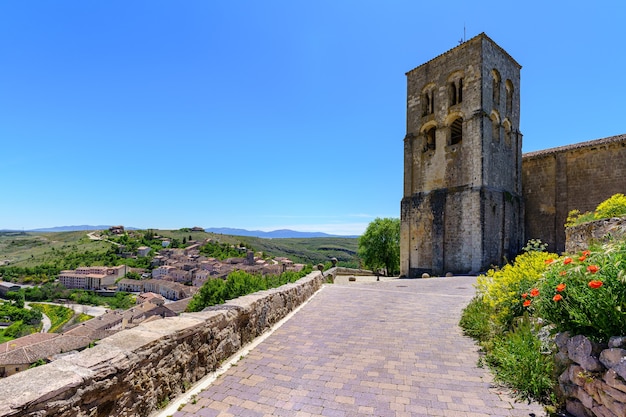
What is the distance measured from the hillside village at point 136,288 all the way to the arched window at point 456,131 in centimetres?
1747

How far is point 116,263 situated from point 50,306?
1348 inches

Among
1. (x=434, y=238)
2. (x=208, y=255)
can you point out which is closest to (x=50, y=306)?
(x=208, y=255)

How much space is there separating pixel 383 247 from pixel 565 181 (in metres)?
15.3

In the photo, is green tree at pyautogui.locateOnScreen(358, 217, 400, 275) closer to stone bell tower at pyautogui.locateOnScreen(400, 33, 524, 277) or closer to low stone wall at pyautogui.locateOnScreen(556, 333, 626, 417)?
stone bell tower at pyautogui.locateOnScreen(400, 33, 524, 277)

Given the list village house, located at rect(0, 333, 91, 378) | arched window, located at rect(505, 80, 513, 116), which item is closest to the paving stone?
arched window, located at rect(505, 80, 513, 116)

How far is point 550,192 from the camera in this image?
847 inches

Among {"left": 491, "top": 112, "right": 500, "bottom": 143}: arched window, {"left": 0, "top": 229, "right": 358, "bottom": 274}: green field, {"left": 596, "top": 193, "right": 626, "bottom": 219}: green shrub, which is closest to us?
{"left": 596, "top": 193, "right": 626, "bottom": 219}: green shrub

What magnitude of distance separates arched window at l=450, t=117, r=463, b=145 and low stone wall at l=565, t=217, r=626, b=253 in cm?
1313

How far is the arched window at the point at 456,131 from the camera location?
21516mm

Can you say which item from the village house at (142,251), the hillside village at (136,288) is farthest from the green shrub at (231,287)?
the village house at (142,251)

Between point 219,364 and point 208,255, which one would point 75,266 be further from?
point 219,364

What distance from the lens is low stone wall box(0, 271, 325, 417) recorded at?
2.31 m

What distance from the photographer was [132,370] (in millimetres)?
3064

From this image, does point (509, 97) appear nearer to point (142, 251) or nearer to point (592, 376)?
point (592, 376)
